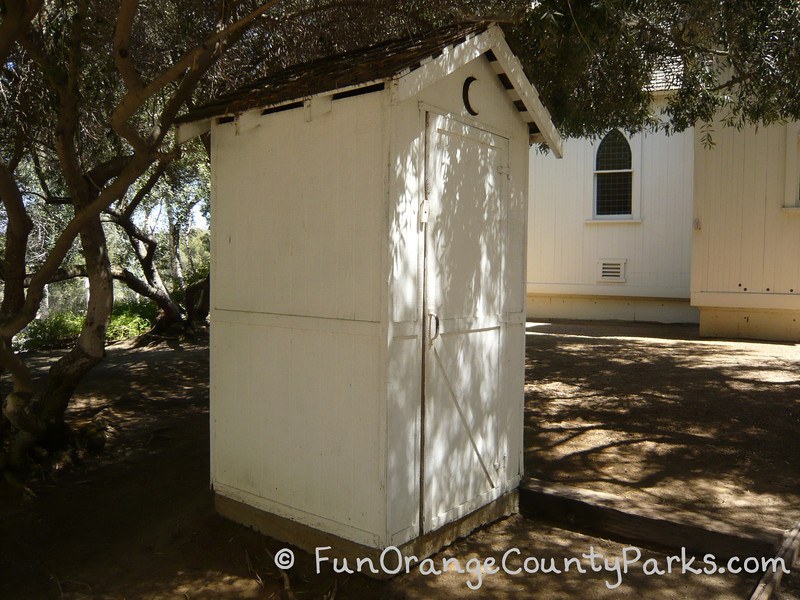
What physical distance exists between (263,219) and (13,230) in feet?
9.84

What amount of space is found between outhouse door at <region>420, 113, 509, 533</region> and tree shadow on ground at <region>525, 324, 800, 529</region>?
132cm

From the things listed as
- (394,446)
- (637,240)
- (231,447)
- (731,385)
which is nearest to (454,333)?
(394,446)

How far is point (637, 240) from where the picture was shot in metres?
17.9

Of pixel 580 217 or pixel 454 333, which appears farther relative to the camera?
pixel 580 217

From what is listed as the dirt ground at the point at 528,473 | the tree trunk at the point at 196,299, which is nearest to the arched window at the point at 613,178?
the dirt ground at the point at 528,473

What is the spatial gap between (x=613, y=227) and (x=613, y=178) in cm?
129

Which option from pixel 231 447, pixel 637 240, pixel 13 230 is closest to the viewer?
pixel 231 447

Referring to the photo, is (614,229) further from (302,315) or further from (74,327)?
(302,315)

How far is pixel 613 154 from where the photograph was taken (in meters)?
18.2

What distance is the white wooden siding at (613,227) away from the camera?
Answer: 17453 mm

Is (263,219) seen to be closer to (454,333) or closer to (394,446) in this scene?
(454,333)

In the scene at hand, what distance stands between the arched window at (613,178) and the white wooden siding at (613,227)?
225mm

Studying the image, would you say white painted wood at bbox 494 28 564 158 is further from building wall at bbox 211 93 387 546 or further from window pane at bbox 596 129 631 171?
window pane at bbox 596 129 631 171

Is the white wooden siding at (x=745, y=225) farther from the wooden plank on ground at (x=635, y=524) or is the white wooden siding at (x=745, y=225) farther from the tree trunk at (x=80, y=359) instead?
the tree trunk at (x=80, y=359)
